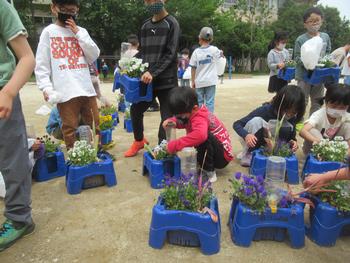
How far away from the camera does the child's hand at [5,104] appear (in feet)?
5.73

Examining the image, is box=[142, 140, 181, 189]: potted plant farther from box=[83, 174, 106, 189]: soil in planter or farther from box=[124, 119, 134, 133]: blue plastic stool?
box=[124, 119, 134, 133]: blue plastic stool

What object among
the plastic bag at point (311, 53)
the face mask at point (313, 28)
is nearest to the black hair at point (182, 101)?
the plastic bag at point (311, 53)

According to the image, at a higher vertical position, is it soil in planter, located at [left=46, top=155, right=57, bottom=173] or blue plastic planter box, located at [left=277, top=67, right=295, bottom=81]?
blue plastic planter box, located at [left=277, top=67, right=295, bottom=81]

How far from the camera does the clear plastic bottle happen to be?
311 centimetres

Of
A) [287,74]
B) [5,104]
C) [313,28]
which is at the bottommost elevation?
[287,74]

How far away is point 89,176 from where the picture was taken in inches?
122

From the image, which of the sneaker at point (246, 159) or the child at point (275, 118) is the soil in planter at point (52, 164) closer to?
the child at point (275, 118)

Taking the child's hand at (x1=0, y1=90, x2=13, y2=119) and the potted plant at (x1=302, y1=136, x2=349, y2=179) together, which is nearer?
the child's hand at (x1=0, y1=90, x2=13, y2=119)

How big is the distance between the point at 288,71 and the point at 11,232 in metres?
4.58

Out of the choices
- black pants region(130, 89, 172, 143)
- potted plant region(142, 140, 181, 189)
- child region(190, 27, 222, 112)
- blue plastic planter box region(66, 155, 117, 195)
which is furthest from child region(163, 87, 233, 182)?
child region(190, 27, 222, 112)

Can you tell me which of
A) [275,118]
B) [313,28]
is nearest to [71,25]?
[275,118]

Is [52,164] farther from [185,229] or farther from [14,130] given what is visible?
[185,229]

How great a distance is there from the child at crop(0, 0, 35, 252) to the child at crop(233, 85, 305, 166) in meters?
2.11

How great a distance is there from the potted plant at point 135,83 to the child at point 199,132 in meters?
0.56
